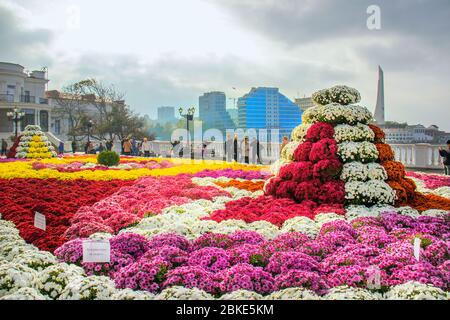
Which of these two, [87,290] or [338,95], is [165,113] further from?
[87,290]

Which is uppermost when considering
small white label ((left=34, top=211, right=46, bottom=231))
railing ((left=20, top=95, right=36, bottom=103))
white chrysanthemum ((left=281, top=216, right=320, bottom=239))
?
railing ((left=20, top=95, right=36, bottom=103))

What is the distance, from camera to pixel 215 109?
7625mm

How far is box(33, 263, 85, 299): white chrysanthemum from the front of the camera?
3.95 m

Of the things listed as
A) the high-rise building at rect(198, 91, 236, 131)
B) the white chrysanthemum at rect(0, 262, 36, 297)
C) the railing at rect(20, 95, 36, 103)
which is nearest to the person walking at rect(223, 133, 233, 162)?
the railing at rect(20, 95, 36, 103)

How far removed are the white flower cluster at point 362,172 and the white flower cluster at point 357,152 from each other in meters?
0.12

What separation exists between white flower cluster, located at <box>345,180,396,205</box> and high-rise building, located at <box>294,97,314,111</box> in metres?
1.94

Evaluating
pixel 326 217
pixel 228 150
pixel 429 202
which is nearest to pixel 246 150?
pixel 228 150

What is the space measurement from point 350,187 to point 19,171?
8.40 meters

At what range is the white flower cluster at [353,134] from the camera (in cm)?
802

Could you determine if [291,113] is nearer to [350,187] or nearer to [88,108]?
[350,187]

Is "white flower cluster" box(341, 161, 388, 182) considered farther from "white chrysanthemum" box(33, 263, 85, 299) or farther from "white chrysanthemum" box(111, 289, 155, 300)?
"white chrysanthemum" box(33, 263, 85, 299)

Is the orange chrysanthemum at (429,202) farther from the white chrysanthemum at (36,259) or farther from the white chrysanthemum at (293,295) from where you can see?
the white chrysanthemum at (36,259)

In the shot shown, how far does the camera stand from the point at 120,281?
410 cm
